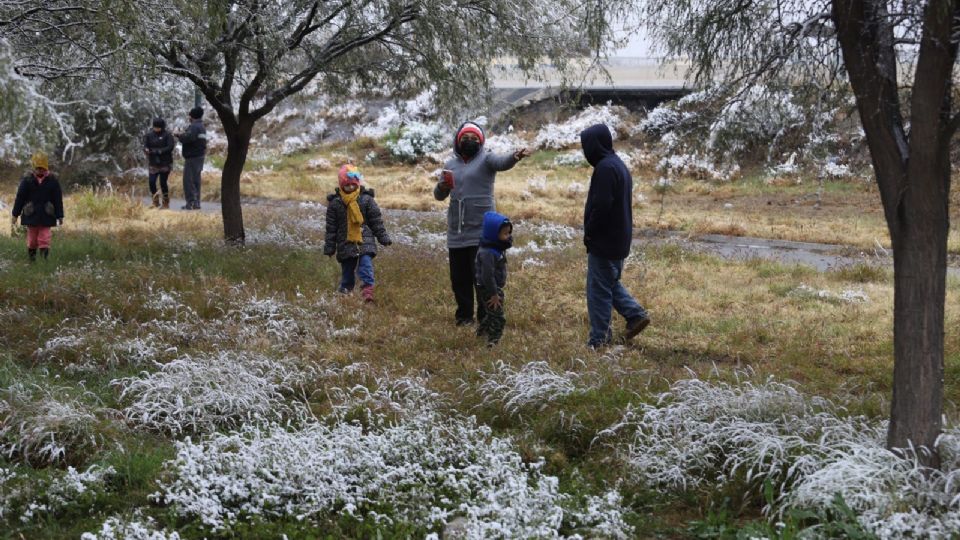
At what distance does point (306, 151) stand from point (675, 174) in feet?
34.6

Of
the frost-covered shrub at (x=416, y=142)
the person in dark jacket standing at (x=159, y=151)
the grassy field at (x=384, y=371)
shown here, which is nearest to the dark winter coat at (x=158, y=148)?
the person in dark jacket standing at (x=159, y=151)

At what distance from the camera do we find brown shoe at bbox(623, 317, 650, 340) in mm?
7918

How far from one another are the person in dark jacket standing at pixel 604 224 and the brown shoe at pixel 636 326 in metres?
0.21

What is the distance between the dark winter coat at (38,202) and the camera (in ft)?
35.4

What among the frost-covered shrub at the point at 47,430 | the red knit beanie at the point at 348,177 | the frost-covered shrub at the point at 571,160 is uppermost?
the frost-covered shrub at the point at 571,160

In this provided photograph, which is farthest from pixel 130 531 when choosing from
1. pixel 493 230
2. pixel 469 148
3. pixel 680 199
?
pixel 680 199

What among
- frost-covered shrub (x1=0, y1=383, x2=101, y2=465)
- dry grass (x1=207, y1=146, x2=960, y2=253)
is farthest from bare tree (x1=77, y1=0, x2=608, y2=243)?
frost-covered shrub (x1=0, y1=383, x2=101, y2=465)

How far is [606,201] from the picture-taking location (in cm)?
755

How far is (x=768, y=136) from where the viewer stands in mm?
6164

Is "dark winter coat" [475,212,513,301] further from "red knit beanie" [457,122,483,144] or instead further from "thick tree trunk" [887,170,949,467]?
"thick tree trunk" [887,170,949,467]

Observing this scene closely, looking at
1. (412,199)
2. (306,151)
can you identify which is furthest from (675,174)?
(306,151)

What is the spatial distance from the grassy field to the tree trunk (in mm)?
260

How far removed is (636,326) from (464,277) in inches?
62.2

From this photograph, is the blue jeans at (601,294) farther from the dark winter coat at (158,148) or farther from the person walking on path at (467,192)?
the dark winter coat at (158,148)
